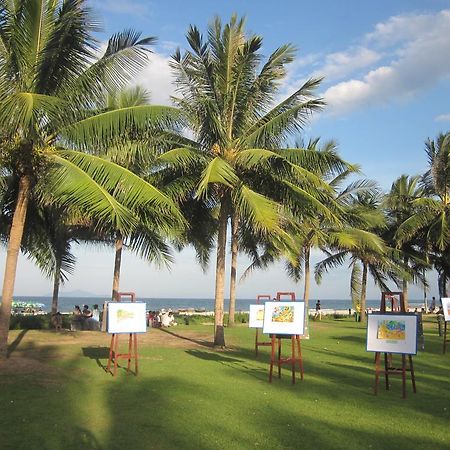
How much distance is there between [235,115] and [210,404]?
10586 mm

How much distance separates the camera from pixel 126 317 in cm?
1202

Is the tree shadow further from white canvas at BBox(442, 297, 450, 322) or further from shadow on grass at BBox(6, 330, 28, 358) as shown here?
white canvas at BBox(442, 297, 450, 322)

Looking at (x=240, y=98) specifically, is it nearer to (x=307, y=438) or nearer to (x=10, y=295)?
(x=10, y=295)

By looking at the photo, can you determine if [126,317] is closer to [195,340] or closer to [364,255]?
[195,340]

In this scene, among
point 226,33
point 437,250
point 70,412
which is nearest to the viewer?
point 70,412

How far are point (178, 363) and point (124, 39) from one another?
27.4ft

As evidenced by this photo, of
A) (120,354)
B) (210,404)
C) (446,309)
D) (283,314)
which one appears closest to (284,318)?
(283,314)

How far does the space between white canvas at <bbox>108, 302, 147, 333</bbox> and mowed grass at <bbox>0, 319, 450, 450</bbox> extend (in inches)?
40.4

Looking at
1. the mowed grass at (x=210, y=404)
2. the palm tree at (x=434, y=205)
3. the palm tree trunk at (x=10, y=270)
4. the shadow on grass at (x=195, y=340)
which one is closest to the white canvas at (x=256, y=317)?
the shadow on grass at (x=195, y=340)

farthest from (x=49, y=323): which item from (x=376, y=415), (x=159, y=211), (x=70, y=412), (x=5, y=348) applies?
(x=376, y=415)

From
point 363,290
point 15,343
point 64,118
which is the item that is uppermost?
point 64,118

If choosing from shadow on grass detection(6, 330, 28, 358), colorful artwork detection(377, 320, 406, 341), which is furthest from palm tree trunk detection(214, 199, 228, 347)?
colorful artwork detection(377, 320, 406, 341)

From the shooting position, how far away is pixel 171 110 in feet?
44.5

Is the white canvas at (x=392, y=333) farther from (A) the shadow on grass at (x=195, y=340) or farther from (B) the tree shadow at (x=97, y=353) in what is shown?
(A) the shadow on grass at (x=195, y=340)
